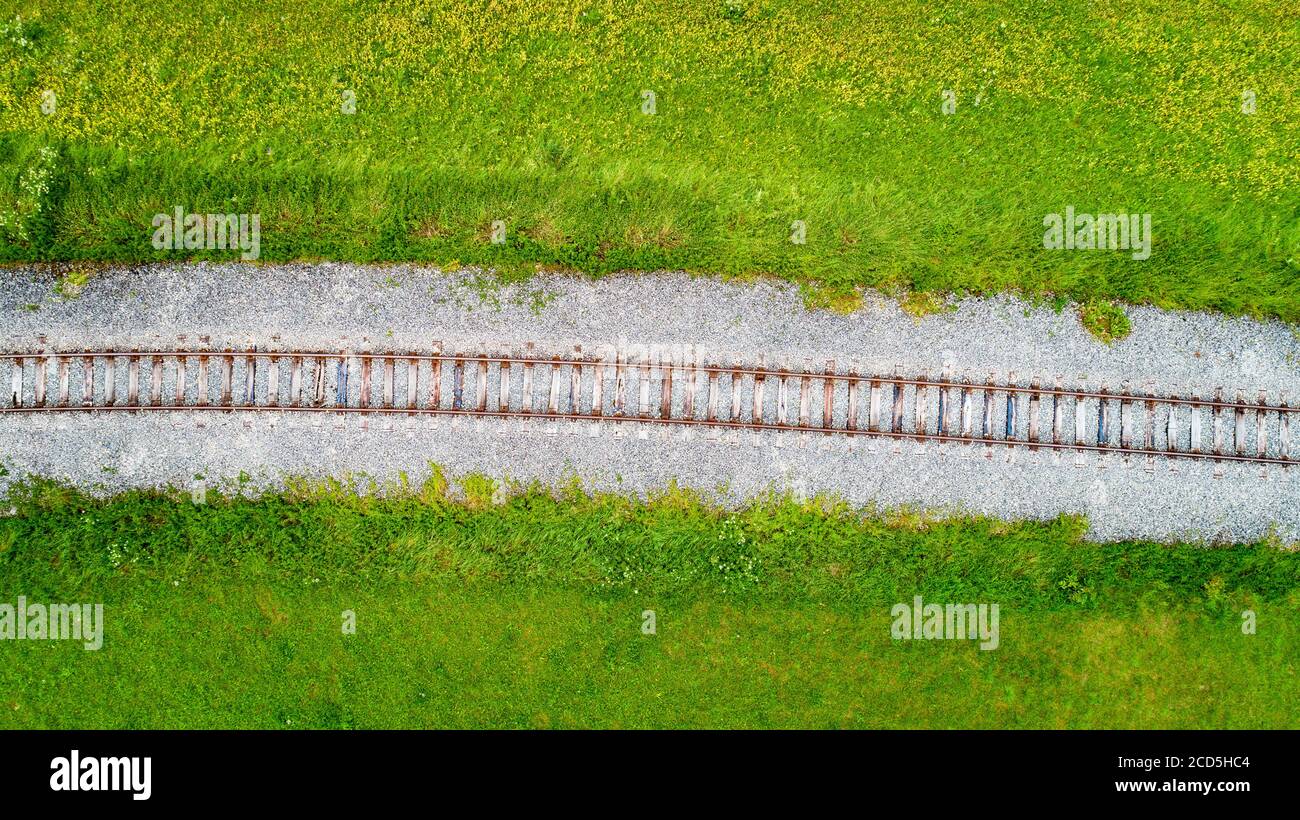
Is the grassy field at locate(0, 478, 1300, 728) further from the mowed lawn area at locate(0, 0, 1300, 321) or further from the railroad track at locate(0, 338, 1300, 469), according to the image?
the mowed lawn area at locate(0, 0, 1300, 321)

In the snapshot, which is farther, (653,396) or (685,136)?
(685,136)

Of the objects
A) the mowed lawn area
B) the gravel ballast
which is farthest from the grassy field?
the mowed lawn area

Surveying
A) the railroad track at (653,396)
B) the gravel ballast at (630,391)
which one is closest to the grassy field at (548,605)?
the gravel ballast at (630,391)

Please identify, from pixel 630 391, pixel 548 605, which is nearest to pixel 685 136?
pixel 630 391

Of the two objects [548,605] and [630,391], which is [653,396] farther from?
[548,605]

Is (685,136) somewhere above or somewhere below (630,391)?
above

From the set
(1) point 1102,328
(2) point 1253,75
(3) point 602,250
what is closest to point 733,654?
(3) point 602,250

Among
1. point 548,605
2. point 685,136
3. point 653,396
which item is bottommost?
point 548,605
